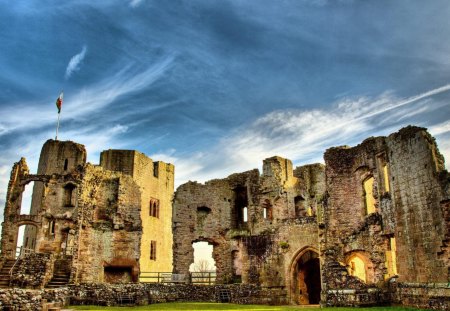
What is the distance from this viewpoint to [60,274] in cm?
2653

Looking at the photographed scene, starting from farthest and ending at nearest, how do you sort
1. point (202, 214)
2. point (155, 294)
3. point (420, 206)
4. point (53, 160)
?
point (53, 160)
point (202, 214)
point (155, 294)
point (420, 206)

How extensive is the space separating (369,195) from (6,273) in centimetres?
2066

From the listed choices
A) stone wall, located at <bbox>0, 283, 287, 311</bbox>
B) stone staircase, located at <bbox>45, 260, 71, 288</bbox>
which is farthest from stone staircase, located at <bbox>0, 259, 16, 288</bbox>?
stone wall, located at <bbox>0, 283, 287, 311</bbox>

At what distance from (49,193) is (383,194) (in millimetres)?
24619

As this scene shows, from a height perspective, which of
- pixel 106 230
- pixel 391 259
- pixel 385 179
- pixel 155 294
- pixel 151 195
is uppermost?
pixel 151 195

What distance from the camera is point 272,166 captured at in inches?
1252

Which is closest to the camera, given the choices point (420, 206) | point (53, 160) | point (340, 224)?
point (420, 206)

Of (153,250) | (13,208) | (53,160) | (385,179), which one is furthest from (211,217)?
(53,160)

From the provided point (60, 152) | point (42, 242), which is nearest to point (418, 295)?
point (42, 242)

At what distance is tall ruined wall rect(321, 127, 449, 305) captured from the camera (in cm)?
1650

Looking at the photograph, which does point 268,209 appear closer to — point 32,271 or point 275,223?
point 275,223

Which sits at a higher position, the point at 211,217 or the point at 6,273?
the point at 211,217

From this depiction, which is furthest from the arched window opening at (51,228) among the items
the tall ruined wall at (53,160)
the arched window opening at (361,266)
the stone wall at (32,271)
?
the arched window opening at (361,266)

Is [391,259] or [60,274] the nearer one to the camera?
[391,259]
